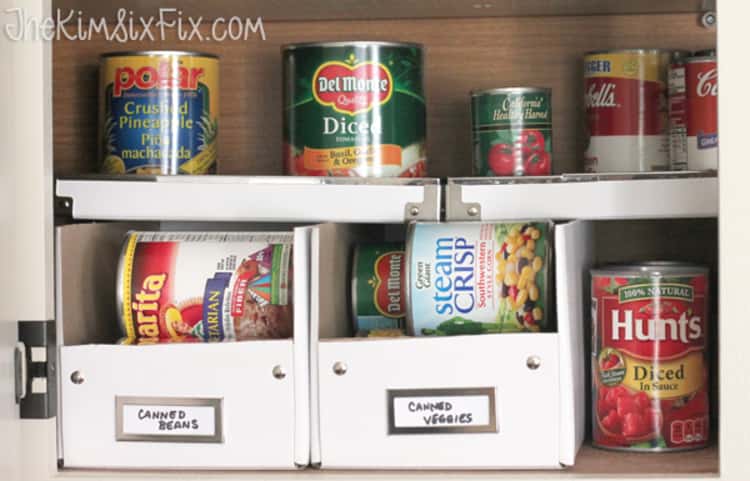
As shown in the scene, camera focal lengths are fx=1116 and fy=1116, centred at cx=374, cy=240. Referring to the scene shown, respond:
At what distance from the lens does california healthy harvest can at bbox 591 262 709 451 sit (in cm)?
118

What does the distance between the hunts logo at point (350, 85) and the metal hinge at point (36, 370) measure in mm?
378

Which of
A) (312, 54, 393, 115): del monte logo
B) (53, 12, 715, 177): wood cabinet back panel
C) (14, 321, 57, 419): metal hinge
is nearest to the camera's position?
(14, 321, 57, 419): metal hinge

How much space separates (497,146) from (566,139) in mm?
245

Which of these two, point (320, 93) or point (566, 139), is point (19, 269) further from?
point (566, 139)

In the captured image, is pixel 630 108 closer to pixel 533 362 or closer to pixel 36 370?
pixel 533 362

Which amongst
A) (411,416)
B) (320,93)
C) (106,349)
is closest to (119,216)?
(106,349)

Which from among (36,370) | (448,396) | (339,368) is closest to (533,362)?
(448,396)

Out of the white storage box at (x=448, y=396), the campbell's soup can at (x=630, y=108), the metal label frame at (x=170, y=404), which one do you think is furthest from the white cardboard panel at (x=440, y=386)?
the campbell's soup can at (x=630, y=108)

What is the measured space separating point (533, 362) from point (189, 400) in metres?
0.35

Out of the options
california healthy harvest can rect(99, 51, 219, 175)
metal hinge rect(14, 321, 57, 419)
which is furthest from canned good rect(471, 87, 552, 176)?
metal hinge rect(14, 321, 57, 419)

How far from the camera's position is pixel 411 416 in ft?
3.66

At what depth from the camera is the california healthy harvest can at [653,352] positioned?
1.18 meters

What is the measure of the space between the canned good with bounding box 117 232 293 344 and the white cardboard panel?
97 millimetres

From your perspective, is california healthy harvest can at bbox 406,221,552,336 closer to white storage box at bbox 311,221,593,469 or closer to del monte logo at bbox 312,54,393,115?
white storage box at bbox 311,221,593,469
